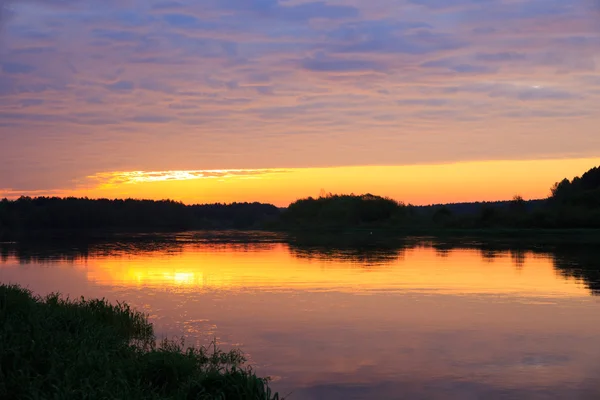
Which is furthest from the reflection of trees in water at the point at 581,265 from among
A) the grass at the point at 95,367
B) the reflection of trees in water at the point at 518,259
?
the grass at the point at 95,367

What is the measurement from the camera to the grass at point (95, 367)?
1264 cm

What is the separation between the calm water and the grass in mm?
2015

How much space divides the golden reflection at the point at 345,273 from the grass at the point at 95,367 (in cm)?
1543

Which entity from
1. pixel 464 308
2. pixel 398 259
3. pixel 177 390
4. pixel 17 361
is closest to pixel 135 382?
pixel 177 390

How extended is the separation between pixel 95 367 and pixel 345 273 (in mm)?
26383

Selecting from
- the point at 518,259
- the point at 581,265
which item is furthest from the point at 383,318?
the point at 518,259

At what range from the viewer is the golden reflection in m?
33.4

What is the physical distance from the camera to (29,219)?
153125 millimetres

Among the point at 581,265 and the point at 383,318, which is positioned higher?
the point at 581,265

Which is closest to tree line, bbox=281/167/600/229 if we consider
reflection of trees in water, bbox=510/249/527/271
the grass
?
reflection of trees in water, bbox=510/249/527/271

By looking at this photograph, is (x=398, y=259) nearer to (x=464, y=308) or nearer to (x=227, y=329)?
(x=464, y=308)

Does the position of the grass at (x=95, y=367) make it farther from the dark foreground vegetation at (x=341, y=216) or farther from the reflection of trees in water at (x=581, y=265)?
the dark foreground vegetation at (x=341, y=216)

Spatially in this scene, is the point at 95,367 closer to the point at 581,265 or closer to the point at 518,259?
the point at 581,265

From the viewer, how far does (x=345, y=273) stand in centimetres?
3966
